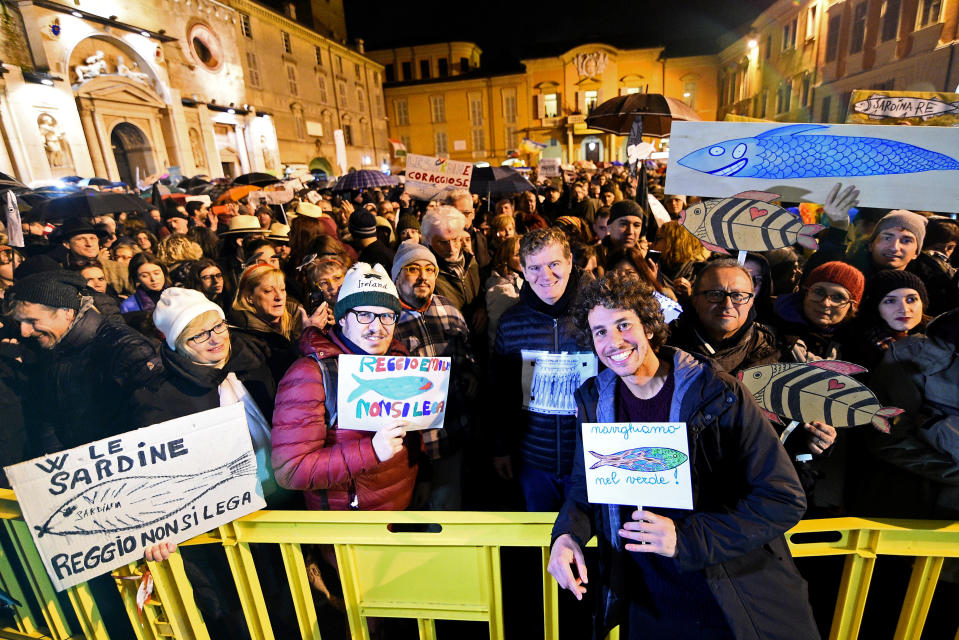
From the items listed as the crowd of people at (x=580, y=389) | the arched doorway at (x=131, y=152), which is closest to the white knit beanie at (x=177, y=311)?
the crowd of people at (x=580, y=389)

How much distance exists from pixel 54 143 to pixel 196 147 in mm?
7242

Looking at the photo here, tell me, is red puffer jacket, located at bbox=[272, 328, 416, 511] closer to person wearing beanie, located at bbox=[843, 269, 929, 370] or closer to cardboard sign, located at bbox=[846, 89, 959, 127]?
person wearing beanie, located at bbox=[843, 269, 929, 370]

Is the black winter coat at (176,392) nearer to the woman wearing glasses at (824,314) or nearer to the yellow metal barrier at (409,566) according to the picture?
the yellow metal barrier at (409,566)

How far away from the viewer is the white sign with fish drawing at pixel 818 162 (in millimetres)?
2104

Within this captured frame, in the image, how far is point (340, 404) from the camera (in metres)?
1.92

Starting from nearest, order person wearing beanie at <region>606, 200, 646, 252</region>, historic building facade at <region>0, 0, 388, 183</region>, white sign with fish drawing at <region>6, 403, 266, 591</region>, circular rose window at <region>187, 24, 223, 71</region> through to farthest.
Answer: white sign with fish drawing at <region>6, 403, 266, 591</region> < person wearing beanie at <region>606, 200, 646, 252</region> < historic building facade at <region>0, 0, 388, 183</region> < circular rose window at <region>187, 24, 223, 71</region>

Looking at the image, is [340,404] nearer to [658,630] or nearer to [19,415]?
[658,630]

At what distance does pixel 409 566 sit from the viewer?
6.25ft

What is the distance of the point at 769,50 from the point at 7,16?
123 ft

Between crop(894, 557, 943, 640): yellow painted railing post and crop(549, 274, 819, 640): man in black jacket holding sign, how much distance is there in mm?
606

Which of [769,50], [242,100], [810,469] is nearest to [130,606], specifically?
[810,469]

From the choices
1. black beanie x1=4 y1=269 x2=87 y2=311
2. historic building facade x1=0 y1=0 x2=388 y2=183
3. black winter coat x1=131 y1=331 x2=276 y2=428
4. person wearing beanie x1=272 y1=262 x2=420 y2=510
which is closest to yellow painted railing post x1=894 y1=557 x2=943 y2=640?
person wearing beanie x1=272 y1=262 x2=420 y2=510

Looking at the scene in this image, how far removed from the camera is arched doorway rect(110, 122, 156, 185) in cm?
2120

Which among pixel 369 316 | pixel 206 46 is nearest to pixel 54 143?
pixel 206 46
